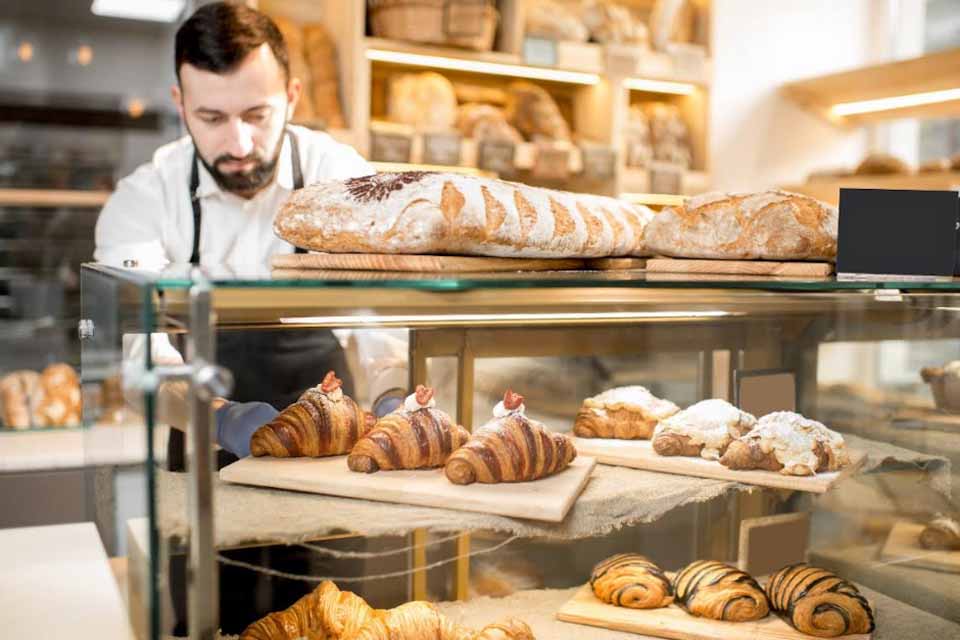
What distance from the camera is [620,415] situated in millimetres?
1275

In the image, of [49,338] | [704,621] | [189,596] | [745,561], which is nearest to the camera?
[189,596]

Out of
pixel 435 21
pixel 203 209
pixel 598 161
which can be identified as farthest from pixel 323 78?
pixel 203 209

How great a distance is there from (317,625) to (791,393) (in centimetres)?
69

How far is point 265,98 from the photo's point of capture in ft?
6.42

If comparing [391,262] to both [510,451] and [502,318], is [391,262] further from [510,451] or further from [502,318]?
[510,451]

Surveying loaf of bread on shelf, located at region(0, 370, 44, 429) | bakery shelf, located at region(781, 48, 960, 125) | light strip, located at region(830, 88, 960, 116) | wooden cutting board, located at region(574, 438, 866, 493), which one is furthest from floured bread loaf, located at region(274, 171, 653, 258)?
light strip, located at region(830, 88, 960, 116)

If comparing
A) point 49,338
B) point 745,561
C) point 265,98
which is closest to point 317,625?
point 745,561

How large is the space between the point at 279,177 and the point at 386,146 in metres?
1.02

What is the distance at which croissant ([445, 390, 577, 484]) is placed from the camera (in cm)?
108

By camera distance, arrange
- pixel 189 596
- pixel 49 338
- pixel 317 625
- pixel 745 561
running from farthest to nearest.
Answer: pixel 49 338, pixel 745 561, pixel 317 625, pixel 189 596

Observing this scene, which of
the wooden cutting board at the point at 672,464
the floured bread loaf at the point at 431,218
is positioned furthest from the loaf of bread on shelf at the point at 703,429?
the floured bread loaf at the point at 431,218

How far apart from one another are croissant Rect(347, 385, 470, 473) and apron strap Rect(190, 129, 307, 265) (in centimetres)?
102

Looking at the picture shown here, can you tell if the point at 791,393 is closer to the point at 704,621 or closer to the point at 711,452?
the point at 711,452

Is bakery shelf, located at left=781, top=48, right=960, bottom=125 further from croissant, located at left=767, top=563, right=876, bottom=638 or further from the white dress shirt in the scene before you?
croissant, located at left=767, top=563, right=876, bottom=638
